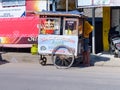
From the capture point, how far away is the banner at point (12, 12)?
846 inches

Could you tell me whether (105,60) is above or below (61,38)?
below

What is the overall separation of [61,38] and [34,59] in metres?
2.02

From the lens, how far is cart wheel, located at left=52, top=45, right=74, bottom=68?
16.4 metres

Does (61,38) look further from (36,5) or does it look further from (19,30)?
(36,5)

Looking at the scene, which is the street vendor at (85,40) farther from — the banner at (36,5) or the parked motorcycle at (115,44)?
the banner at (36,5)

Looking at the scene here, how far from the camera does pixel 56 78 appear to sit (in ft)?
43.6

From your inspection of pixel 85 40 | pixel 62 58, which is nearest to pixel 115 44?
pixel 85 40

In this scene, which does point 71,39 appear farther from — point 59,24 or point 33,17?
point 33,17

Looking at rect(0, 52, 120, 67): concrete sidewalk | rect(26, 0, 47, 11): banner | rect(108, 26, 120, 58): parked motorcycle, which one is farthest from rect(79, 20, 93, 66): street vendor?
rect(26, 0, 47, 11): banner

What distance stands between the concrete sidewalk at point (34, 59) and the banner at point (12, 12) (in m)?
3.09

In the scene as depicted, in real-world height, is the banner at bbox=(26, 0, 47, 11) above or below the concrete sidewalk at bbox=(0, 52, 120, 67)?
above

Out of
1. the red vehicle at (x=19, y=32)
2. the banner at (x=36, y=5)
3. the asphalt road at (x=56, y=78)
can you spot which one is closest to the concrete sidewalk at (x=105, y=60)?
the asphalt road at (x=56, y=78)

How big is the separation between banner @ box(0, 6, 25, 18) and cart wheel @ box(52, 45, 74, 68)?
5.36m

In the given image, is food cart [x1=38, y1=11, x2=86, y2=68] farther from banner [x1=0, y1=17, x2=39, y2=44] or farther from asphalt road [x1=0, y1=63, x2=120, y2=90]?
banner [x1=0, y1=17, x2=39, y2=44]
